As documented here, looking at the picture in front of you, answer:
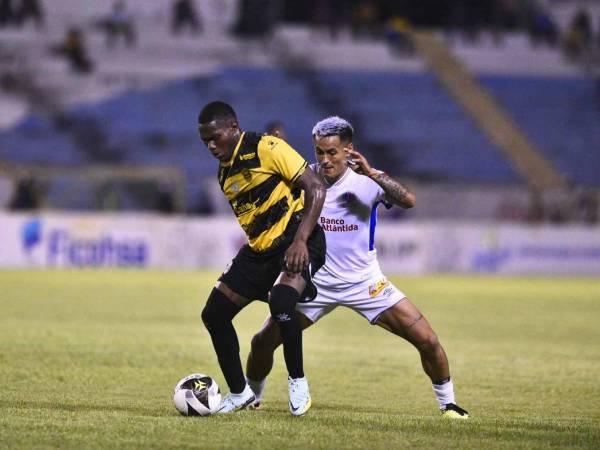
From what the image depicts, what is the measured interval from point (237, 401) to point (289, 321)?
747 millimetres

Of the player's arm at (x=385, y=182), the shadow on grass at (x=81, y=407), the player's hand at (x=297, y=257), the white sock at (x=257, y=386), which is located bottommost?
the white sock at (x=257, y=386)

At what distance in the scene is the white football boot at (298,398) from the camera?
7312mm

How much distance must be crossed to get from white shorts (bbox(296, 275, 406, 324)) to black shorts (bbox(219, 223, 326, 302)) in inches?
15.1

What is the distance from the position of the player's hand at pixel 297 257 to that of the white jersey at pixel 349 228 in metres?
0.82

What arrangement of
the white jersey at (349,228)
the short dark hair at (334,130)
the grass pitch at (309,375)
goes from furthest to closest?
the white jersey at (349,228)
the short dark hair at (334,130)
the grass pitch at (309,375)

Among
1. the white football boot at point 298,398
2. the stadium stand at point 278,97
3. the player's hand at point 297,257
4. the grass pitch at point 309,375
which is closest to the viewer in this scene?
the grass pitch at point 309,375

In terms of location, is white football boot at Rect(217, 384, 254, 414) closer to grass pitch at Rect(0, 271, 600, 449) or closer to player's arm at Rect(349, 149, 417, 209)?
grass pitch at Rect(0, 271, 600, 449)

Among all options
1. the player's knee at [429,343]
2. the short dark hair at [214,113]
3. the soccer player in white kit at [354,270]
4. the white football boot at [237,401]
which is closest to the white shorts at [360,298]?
the soccer player in white kit at [354,270]

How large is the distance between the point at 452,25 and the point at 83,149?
1421cm

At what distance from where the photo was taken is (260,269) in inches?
292

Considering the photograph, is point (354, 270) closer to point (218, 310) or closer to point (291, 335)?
point (291, 335)

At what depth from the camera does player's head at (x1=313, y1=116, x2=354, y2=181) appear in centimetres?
767

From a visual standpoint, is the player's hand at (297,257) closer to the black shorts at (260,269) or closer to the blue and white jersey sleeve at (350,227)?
the black shorts at (260,269)

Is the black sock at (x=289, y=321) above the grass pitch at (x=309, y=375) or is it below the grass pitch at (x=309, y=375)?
above
